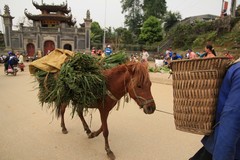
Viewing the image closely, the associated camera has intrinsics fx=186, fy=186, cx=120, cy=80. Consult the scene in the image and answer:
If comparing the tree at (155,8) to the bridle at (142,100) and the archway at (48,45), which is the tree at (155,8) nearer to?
the archway at (48,45)

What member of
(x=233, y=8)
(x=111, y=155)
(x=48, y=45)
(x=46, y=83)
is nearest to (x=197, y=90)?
(x=111, y=155)

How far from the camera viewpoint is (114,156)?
3125mm

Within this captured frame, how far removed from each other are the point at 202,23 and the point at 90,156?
28.8 m

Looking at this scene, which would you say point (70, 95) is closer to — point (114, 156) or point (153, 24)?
point (114, 156)

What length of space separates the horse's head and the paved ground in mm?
1071

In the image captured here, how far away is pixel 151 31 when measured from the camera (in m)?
34.8

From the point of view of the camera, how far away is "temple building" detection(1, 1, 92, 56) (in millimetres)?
31672

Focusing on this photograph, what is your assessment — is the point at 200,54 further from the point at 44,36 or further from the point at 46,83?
the point at 44,36

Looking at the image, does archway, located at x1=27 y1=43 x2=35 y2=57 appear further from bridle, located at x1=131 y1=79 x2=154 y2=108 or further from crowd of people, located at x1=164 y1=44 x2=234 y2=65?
bridle, located at x1=131 y1=79 x2=154 y2=108

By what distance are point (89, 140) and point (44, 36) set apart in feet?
108

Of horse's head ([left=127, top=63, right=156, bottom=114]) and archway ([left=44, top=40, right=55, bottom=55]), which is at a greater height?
archway ([left=44, top=40, right=55, bottom=55])

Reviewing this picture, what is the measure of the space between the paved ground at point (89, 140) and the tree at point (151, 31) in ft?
102

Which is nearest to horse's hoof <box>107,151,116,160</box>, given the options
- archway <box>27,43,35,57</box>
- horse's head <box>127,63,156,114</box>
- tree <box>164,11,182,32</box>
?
horse's head <box>127,63,156,114</box>

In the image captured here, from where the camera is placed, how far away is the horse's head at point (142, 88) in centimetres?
265
